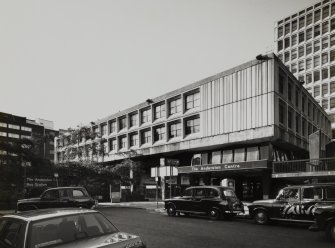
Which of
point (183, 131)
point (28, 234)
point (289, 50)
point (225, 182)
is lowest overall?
point (225, 182)

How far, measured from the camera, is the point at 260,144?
31547 mm

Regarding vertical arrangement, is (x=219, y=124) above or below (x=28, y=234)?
above

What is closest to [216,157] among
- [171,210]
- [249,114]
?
[249,114]

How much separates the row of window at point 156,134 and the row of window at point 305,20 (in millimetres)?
46662

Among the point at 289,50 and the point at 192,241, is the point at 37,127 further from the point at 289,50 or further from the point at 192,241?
the point at 192,241

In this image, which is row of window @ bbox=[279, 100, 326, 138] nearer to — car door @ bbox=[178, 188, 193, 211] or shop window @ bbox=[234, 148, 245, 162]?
shop window @ bbox=[234, 148, 245, 162]

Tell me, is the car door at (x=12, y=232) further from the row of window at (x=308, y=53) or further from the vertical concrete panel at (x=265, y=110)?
the row of window at (x=308, y=53)

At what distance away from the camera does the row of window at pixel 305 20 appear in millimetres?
68250

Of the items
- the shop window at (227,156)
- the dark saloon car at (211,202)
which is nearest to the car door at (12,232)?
the dark saloon car at (211,202)

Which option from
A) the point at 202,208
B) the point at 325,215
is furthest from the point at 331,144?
the point at 325,215

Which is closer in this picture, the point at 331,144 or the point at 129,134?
the point at 129,134

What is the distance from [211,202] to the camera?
1770 centimetres

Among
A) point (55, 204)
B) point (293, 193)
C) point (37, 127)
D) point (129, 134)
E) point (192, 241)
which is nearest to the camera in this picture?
point (192, 241)

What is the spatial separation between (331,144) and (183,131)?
1055 inches
